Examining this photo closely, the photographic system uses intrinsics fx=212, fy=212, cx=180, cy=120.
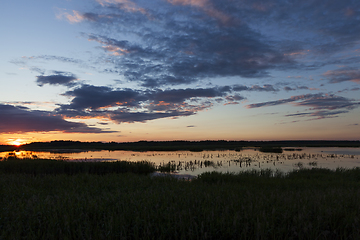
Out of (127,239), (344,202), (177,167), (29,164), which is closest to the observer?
(127,239)

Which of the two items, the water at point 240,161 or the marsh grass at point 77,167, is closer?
the marsh grass at point 77,167

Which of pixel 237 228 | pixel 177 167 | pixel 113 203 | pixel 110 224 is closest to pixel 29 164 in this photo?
pixel 177 167

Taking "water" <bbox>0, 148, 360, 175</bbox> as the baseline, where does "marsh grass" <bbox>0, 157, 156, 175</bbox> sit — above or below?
above

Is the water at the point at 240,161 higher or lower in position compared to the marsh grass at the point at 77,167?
lower

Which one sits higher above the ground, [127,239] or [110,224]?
[110,224]

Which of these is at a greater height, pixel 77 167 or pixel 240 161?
pixel 77 167

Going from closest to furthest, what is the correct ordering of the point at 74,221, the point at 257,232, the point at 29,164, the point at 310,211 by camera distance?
the point at 257,232 < the point at 74,221 < the point at 310,211 < the point at 29,164

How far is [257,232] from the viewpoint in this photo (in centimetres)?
489

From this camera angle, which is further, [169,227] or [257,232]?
[169,227]

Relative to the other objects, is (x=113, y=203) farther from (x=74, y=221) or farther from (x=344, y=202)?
(x=344, y=202)

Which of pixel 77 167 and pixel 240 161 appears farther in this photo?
pixel 240 161

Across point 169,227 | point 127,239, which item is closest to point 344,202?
point 169,227

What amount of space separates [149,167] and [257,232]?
63.1ft

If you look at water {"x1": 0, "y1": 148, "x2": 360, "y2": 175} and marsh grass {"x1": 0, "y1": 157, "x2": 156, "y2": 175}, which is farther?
water {"x1": 0, "y1": 148, "x2": 360, "y2": 175}
